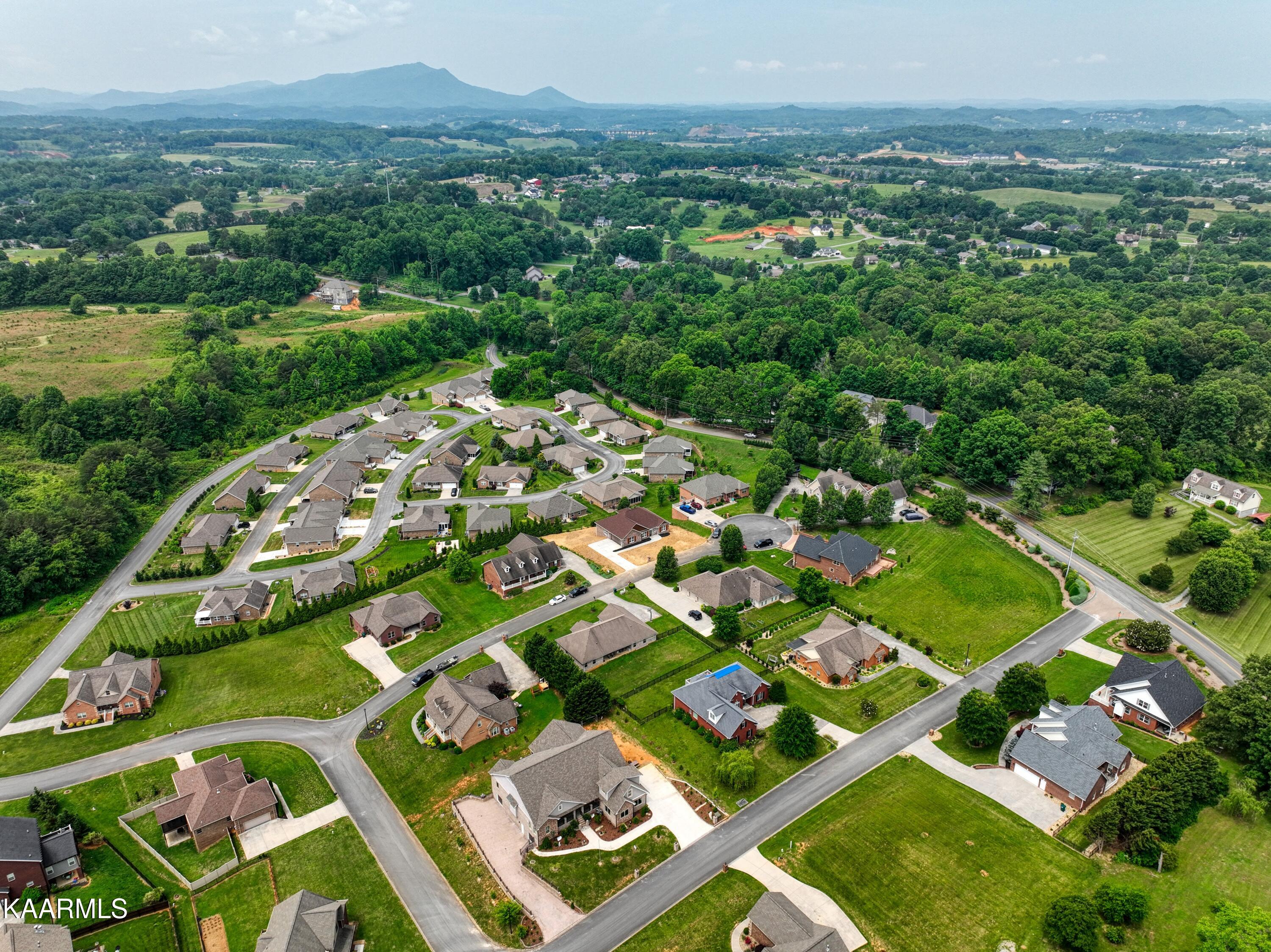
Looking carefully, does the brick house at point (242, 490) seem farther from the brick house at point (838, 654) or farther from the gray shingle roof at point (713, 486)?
the brick house at point (838, 654)

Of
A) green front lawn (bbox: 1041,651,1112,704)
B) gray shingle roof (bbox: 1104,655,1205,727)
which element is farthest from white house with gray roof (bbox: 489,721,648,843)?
gray shingle roof (bbox: 1104,655,1205,727)

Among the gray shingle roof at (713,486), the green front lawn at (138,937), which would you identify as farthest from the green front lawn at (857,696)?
the green front lawn at (138,937)

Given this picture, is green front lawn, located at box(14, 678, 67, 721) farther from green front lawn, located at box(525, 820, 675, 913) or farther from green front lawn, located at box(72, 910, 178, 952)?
green front lawn, located at box(525, 820, 675, 913)

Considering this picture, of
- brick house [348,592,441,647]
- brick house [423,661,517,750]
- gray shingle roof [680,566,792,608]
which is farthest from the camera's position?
gray shingle roof [680,566,792,608]

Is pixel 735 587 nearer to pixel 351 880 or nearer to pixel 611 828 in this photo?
pixel 611 828

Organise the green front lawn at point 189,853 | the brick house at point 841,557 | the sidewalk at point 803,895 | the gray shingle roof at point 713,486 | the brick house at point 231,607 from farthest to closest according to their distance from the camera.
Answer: the gray shingle roof at point 713,486
the brick house at point 841,557
the brick house at point 231,607
the green front lawn at point 189,853
the sidewalk at point 803,895

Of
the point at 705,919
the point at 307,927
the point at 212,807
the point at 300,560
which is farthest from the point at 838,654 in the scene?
the point at 300,560

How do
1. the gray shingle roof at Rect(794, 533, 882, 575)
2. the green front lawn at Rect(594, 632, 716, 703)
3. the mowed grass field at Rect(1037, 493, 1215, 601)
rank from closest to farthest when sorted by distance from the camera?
the green front lawn at Rect(594, 632, 716, 703), the gray shingle roof at Rect(794, 533, 882, 575), the mowed grass field at Rect(1037, 493, 1215, 601)
